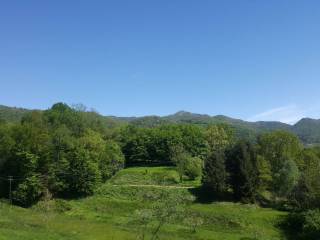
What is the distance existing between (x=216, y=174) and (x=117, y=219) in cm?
2062

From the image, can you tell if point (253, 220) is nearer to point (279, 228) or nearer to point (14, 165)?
point (279, 228)

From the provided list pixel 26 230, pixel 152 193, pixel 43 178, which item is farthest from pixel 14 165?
pixel 26 230

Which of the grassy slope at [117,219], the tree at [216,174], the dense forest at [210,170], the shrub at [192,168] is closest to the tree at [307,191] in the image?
the dense forest at [210,170]

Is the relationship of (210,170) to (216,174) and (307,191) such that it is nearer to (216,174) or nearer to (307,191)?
(216,174)

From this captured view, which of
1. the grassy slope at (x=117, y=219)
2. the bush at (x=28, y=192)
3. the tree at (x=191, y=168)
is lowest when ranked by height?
the grassy slope at (x=117, y=219)

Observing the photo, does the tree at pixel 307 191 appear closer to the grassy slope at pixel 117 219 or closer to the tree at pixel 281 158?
the grassy slope at pixel 117 219

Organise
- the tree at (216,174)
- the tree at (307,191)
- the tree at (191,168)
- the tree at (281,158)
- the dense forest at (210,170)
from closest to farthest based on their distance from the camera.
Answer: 1. the tree at (307,191)
2. the dense forest at (210,170)
3. the tree at (216,174)
4. the tree at (281,158)
5. the tree at (191,168)

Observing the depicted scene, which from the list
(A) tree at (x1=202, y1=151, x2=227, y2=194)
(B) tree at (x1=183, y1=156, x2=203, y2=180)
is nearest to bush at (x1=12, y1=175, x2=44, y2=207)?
(A) tree at (x1=202, y1=151, x2=227, y2=194)

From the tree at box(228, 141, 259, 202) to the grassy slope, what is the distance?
3939 mm

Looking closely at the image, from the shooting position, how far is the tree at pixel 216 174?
→ 246ft

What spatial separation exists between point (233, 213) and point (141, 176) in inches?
1446

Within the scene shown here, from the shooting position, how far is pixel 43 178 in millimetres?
77688

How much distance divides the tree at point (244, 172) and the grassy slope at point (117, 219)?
3.94m

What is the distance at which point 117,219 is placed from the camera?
211 ft
